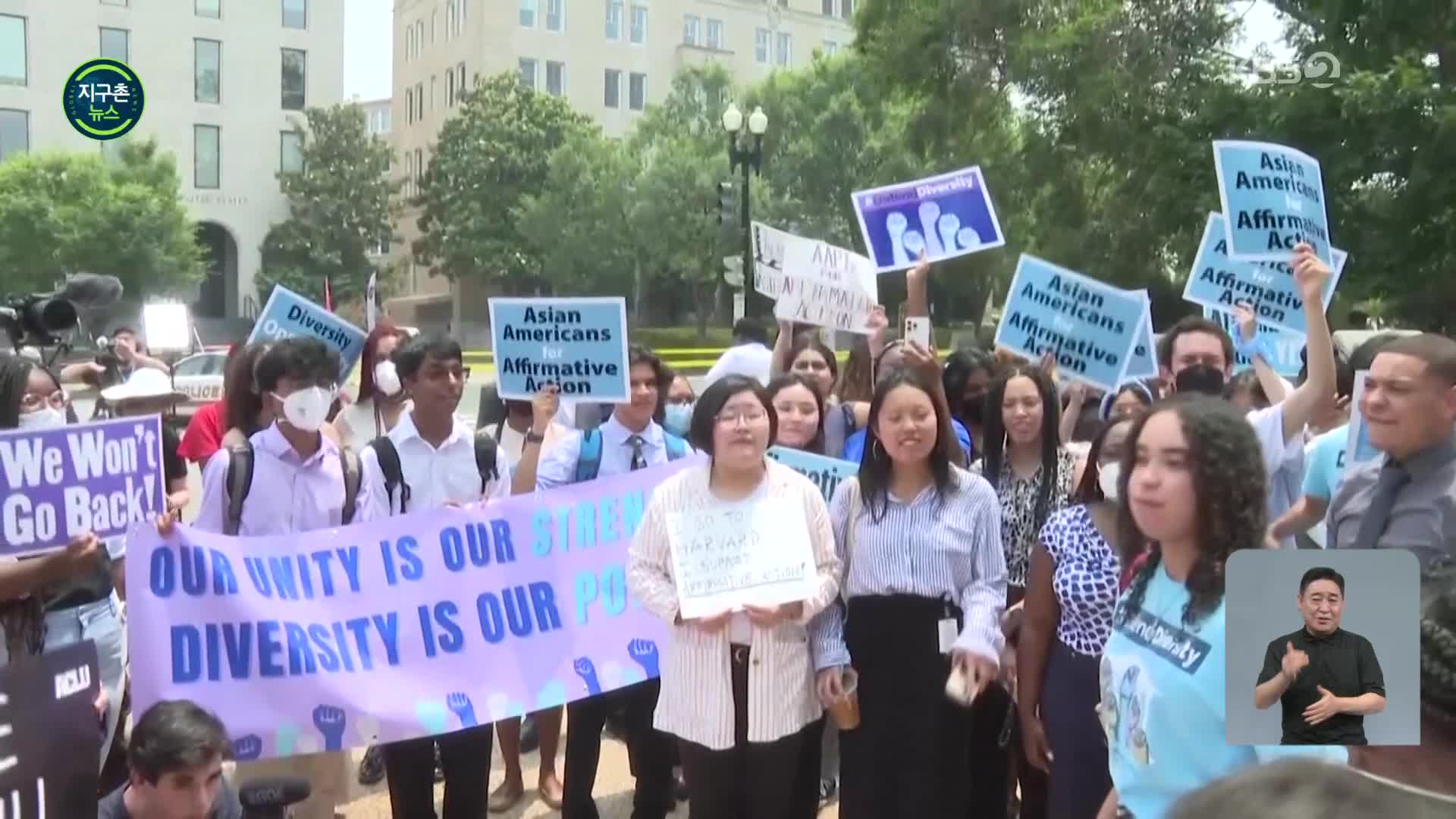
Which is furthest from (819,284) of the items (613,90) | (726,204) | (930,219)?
(613,90)

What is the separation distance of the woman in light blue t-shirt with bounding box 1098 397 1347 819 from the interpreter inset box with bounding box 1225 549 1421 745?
0.49m

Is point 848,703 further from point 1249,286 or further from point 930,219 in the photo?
point 930,219

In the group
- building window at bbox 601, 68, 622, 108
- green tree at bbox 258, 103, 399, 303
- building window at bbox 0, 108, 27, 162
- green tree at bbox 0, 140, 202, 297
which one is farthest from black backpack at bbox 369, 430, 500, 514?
building window at bbox 601, 68, 622, 108

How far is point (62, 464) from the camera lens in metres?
4.09

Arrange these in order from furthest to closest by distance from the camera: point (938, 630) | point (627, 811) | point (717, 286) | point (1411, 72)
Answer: point (717, 286) < point (1411, 72) < point (627, 811) < point (938, 630)

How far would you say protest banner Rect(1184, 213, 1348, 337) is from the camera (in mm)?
6625

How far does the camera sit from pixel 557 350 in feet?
17.9

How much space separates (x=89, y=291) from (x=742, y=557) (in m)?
2.77

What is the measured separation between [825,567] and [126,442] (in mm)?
2248

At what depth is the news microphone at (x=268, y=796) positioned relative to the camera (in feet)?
12.5

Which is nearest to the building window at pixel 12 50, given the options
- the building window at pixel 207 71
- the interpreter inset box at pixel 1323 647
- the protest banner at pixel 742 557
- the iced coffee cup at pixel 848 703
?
the building window at pixel 207 71

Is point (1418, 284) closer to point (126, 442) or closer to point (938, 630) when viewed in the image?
point (938, 630)

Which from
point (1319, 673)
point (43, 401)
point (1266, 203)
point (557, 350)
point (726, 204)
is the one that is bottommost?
point (1319, 673)

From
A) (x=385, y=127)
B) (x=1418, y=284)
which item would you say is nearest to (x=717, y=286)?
(x=1418, y=284)
